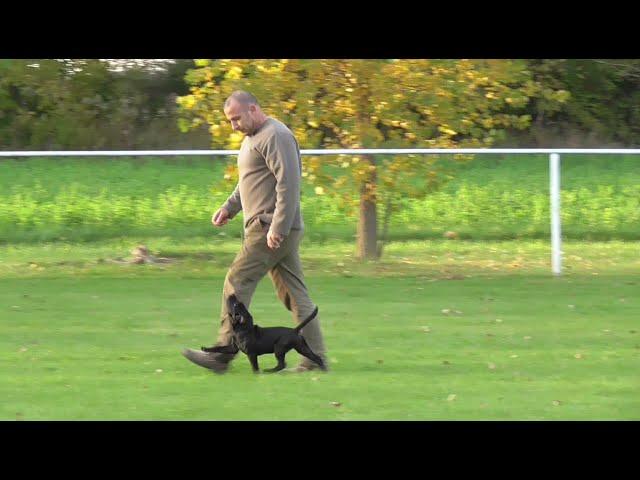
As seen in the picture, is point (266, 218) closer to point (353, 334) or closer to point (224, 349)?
point (224, 349)

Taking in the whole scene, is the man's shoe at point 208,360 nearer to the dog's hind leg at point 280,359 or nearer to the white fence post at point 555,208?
the dog's hind leg at point 280,359

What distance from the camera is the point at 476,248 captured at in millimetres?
14469

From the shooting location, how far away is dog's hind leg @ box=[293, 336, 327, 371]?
7867mm

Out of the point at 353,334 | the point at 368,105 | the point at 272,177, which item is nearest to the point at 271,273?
→ the point at 272,177

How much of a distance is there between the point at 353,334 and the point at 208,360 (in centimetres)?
213

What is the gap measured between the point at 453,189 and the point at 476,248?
0.82 m

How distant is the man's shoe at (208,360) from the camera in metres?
7.96

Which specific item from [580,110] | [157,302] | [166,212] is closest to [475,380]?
[157,302]

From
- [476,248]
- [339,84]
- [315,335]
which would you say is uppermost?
[339,84]

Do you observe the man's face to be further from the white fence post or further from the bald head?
the white fence post

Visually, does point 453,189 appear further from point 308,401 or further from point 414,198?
point 308,401

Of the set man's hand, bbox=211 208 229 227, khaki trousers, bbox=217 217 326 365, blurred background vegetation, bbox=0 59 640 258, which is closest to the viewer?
khaki trousers, bbox=217 217 326 365

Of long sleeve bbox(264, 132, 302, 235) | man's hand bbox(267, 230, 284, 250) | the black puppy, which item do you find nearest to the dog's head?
the black puppy

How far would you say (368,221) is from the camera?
47.4ft
